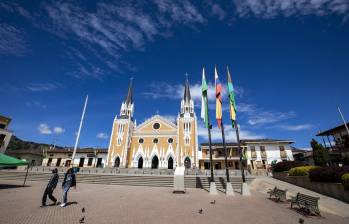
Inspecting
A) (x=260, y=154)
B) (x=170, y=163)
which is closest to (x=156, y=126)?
(x=170, y=163)

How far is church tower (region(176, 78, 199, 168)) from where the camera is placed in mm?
37466

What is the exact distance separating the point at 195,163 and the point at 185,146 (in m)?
4.24

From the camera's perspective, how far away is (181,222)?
614cm

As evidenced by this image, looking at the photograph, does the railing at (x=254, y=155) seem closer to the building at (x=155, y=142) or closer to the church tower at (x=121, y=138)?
the building at (x=155, y=142)

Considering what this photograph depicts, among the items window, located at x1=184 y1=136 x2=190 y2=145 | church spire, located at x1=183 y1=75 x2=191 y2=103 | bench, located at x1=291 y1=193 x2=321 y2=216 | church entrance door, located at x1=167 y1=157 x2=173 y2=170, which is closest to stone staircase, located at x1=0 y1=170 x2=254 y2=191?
bench, located at x1=291 y1=193 x2=321 y2=216

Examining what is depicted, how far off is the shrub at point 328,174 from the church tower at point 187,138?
25.2 m

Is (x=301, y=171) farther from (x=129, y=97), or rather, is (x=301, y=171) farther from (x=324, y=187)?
(x=129, y=97)

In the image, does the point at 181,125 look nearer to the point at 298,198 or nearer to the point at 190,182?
the point at 190,182

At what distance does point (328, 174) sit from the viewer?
1101cm

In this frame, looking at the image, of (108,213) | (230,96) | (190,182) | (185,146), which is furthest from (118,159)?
(108,213)

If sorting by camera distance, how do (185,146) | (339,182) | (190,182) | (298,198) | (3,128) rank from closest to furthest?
(298,198), (339,182), (190,182), (3,128), (185,146)

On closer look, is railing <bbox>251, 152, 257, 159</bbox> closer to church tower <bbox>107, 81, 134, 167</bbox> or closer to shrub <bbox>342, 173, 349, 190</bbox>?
church tower <bbox>107, 81, 134, 167</bbox>

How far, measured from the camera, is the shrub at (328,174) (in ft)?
33.8

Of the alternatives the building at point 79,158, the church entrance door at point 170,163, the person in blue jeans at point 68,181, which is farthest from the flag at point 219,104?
the building at point 79,158
